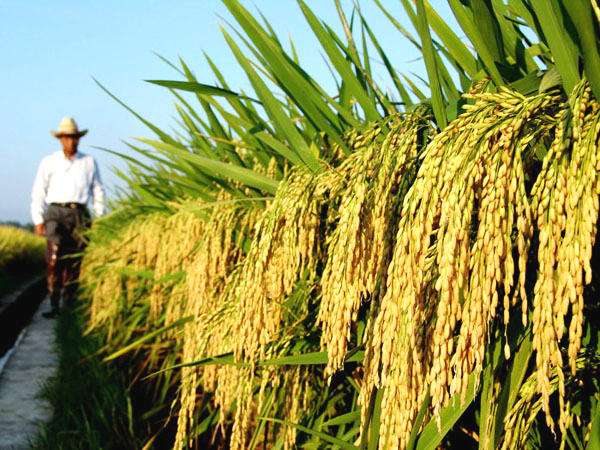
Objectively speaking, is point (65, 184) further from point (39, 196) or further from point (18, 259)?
point (18, 259)

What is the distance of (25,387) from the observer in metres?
4.46

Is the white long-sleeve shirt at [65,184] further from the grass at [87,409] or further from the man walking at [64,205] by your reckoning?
the grass at [87,409]

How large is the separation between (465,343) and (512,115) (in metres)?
0.36

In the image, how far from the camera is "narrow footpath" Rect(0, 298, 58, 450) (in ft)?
11.5

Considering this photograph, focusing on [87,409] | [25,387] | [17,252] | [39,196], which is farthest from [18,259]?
[87,409]

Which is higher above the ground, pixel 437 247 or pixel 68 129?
pixel 68 129

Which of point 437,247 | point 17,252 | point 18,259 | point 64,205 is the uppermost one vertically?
point 64,205

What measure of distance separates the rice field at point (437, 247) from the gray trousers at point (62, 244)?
584 centimetres

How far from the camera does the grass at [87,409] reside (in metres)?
3.02

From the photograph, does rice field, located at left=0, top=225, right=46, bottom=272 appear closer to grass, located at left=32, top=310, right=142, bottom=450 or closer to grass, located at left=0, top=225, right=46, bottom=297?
grass, located at left=0, top=225, right=46, bottom=297

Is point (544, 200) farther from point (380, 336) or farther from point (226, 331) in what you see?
point (226, 331)

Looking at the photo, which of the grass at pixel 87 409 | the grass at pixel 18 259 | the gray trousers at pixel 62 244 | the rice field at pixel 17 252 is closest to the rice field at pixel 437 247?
the grass at pixel 87 409

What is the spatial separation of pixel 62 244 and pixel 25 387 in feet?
12.5

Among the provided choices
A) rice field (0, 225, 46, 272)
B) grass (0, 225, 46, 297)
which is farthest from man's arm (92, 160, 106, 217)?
rice field (0, 225, 46, 272)
